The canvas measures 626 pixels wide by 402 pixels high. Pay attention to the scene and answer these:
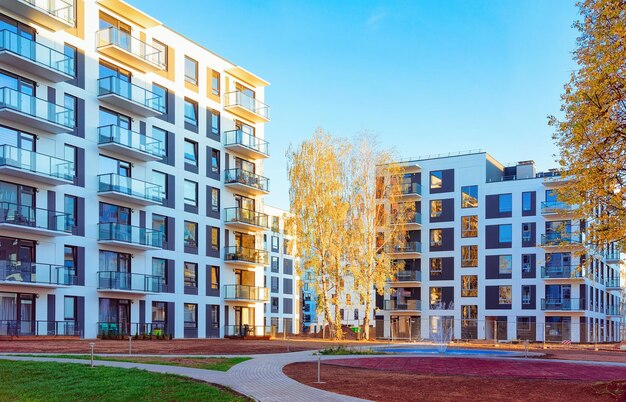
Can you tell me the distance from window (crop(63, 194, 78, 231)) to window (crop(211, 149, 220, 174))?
43.9ft

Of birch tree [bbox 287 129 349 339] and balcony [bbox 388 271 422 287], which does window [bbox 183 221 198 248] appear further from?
balcony [bbox 388 271 422 287]

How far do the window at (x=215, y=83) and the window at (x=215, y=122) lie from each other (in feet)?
4.82

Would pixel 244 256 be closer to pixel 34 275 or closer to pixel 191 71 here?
Answer: pixel 191 71

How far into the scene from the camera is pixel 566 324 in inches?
2201

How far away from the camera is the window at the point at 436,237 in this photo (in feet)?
221

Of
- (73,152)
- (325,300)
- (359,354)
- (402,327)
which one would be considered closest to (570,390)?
(359,354)

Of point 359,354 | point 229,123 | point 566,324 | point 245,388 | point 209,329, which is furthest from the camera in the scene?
point 566,324

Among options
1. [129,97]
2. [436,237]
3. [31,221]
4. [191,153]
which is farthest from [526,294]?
[31,221]

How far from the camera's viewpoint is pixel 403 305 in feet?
221

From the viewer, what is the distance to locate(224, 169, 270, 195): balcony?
49281 millimetres

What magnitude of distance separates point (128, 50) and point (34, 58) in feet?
23.8

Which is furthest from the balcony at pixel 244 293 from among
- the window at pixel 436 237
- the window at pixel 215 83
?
the window at pixel 436 237

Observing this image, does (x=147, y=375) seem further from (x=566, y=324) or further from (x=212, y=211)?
(x=566, y=324)

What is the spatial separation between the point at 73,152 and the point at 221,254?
1535 centimetres
